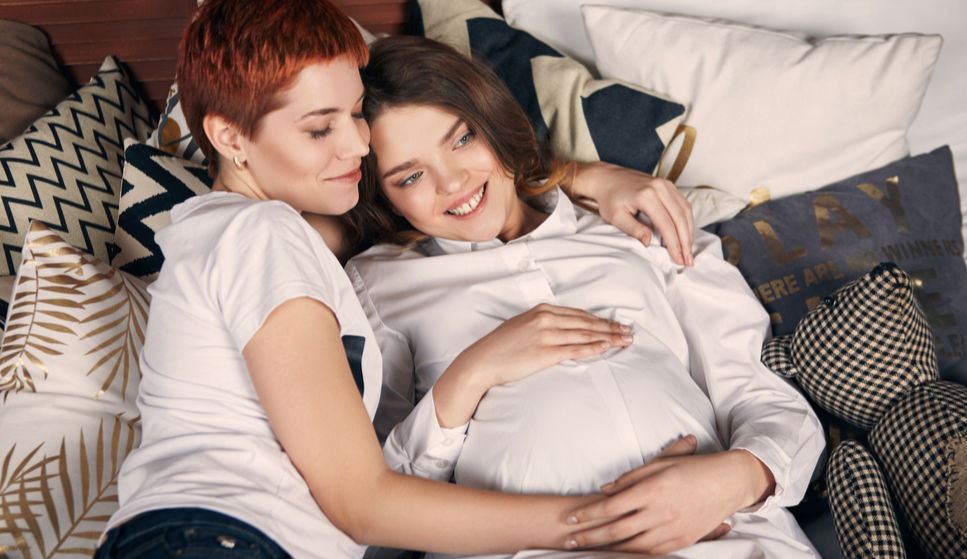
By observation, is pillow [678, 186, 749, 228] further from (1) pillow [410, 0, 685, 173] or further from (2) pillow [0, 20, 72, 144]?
(2) pillow [0, 20, 72, 144]

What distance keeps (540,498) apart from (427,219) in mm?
592

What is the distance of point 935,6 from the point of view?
5.35ft

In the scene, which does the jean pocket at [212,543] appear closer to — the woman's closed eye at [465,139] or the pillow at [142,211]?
the pillow at [142,211]

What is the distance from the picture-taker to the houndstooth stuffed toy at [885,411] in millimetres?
940

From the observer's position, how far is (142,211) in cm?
126

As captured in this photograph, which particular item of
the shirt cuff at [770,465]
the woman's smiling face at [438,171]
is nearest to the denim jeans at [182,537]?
the woman's smiling face at [438,171]

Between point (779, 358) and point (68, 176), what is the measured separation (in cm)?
155

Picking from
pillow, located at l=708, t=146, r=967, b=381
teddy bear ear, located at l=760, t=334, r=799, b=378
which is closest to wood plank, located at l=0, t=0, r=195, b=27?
pillow, located at l=708, t=146, r=967, b=381

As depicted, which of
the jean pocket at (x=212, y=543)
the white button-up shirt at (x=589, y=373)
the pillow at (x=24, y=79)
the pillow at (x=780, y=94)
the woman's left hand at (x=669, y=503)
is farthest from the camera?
the pillow at (x=24, y=79)

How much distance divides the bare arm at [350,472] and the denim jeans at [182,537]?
4.3 inches

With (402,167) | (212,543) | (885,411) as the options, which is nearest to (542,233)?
(402,167)

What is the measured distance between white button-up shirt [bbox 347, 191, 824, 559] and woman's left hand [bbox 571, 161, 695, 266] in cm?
4

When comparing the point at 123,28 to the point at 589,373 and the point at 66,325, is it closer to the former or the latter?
the point at 66,325

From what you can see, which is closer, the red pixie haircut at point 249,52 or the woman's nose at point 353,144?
the red pixie haircut at point 249,52
